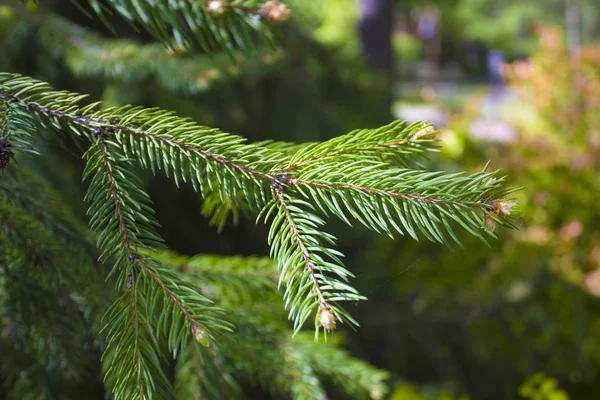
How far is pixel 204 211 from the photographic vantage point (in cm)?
68

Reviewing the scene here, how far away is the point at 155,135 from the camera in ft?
1.67

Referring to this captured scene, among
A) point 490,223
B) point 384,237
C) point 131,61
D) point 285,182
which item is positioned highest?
point 131,61

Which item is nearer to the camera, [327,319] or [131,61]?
[327,319]

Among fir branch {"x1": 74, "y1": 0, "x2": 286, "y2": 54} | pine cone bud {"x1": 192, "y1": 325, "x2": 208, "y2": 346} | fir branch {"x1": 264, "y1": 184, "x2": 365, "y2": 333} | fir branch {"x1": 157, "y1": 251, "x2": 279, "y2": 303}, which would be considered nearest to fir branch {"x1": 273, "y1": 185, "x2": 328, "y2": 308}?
fir branch {"x1": 264, "y1": 184, "x2": 365, "y2": 333}

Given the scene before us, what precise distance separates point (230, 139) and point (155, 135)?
0.25 ft

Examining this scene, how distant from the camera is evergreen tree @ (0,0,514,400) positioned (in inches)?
18.5

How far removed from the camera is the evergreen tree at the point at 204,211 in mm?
469

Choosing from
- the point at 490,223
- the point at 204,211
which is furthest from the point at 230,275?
the point at 490,223

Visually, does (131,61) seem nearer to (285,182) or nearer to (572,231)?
(285,182)

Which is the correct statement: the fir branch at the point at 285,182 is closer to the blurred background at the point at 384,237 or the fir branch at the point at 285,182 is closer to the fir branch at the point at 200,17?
the fir branch at the point at 200,17

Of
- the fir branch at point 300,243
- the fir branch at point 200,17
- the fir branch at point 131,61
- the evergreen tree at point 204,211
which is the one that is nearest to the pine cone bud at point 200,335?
the evergreen tree at point 204,211

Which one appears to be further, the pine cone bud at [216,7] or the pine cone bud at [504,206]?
the pine cone bud at [216,7]

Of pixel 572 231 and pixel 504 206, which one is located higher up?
pixel 504 206

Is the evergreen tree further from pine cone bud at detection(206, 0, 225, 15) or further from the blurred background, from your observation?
the blurred background
